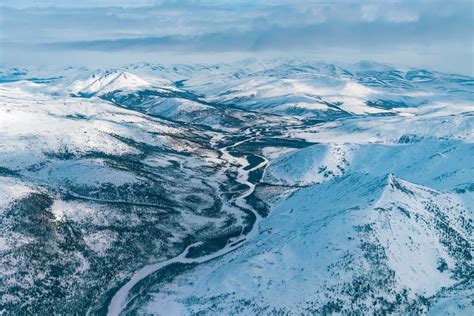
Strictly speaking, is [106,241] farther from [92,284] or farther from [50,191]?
[50,191]

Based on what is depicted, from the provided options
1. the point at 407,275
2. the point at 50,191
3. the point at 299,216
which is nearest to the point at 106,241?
the point at 50,191

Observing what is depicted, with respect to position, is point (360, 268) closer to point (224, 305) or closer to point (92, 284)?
point (224, 305)

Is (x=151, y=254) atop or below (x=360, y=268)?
below

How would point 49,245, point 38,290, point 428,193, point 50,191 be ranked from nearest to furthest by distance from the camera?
point 38,290, point 49,245, point 428,193, point 50,191

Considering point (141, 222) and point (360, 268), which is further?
point (141, 222)

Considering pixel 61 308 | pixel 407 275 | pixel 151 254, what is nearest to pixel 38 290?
pixel 61 308

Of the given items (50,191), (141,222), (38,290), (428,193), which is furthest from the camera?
(50,191)

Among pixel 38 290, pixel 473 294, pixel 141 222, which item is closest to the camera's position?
pixel 473 294

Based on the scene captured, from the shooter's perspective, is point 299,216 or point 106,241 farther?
point 299,216

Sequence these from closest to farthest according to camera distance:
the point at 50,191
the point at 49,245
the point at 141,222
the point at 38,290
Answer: the point at 38,290 → the point at 49,245 → the point at 141,222 → the point at 50,191
